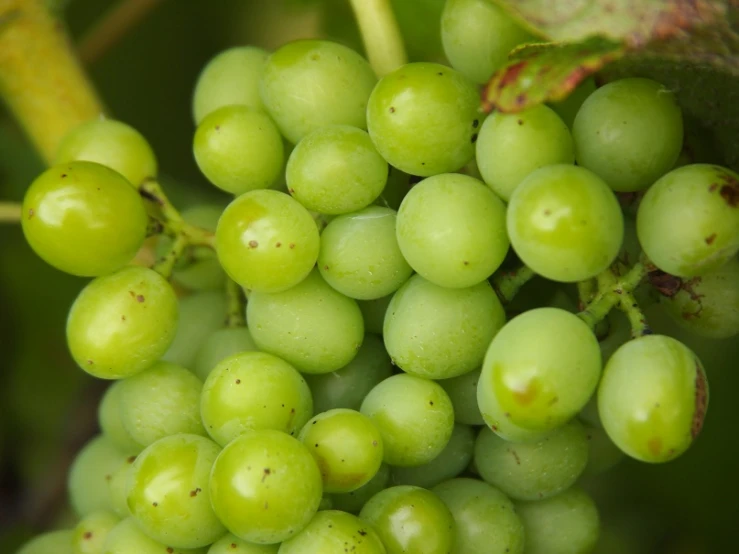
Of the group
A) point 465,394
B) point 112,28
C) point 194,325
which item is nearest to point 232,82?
point 194,325

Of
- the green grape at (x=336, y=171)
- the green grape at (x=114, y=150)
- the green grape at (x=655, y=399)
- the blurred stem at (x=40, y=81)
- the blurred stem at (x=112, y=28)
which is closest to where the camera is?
the green grape at (x=655, y=399)

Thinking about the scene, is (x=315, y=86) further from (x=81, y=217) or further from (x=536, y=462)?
(x=536, y=462)

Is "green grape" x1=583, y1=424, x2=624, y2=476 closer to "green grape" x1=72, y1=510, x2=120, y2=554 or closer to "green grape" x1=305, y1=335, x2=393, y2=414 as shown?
"green grape" x1=305, y1=335, x2=393, y2=414

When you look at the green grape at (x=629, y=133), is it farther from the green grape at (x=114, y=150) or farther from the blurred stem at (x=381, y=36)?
the green grape at (x=114, y=150)

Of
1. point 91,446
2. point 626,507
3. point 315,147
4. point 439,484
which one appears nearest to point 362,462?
point 439,484

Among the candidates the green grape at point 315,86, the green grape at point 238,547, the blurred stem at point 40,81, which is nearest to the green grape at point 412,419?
the green grape at point 238,547

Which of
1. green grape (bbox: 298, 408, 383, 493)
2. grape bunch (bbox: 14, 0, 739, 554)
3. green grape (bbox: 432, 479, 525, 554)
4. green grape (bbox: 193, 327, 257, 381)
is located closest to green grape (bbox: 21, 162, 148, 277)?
grape bunch (bbox: 14, 0, 739, 554)
